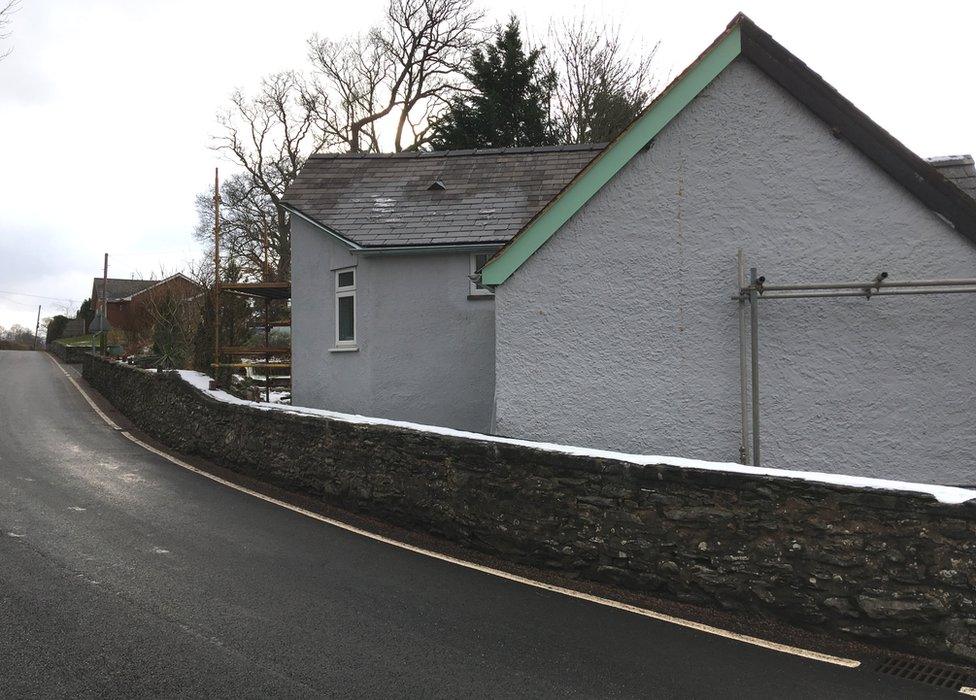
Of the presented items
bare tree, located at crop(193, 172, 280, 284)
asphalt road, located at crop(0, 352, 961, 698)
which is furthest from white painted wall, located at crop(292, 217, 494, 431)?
bare tree, located at crop(193, 172, 280, 284)

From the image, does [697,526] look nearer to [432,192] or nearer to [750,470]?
[750,470]

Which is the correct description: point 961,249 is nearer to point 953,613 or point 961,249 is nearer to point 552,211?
point 552,211

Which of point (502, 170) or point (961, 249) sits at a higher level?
point (502, 170)

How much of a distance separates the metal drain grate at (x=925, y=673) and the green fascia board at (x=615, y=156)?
7108mm

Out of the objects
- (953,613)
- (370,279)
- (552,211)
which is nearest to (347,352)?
(370,279)

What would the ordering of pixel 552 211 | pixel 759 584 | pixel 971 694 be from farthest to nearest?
pixel 552 211
pixel 759 584
pixel 971 694

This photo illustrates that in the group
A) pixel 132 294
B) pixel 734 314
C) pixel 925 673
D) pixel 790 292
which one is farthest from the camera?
pixel 132 294

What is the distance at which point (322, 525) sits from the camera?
29.4 ft

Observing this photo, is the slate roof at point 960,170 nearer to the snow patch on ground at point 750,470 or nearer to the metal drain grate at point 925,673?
the snow patch on ground at point 750,470

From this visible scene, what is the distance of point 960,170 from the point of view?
37.7 ft

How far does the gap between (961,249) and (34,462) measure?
14.5m

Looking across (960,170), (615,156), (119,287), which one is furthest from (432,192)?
(119,287)

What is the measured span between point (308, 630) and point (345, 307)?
39.8 ft

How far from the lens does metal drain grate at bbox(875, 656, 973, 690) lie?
194 inches
